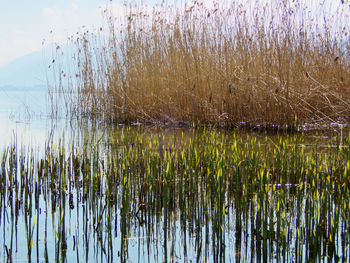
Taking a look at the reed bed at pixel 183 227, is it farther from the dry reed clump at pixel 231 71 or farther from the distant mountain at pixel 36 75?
the distant mountain at pixel 36 75

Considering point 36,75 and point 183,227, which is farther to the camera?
point 36,75

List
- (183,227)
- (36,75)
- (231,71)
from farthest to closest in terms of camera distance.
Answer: (36,75) < (231,71) < (183,227)

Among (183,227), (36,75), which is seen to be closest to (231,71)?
(183,227)

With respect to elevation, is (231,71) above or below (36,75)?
below

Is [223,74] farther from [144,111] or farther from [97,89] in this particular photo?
[97,89]

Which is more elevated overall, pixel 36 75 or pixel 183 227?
pixel 36 75

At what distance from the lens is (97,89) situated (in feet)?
27.0

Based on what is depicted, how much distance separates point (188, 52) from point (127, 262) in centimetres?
529

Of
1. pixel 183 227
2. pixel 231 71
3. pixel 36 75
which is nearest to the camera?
pixel 183 227

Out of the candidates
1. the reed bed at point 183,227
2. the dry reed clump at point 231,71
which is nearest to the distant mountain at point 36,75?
the dry reed clump at point 231,71

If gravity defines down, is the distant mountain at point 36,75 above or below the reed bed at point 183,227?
above

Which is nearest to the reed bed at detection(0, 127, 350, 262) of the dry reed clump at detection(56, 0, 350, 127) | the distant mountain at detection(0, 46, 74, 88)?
the dry reed clump at detection(56, 0, 350, 127)

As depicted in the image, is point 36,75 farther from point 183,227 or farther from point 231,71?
point 183,227

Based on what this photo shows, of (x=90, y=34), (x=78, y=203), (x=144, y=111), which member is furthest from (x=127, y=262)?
(x=90, y=34)
